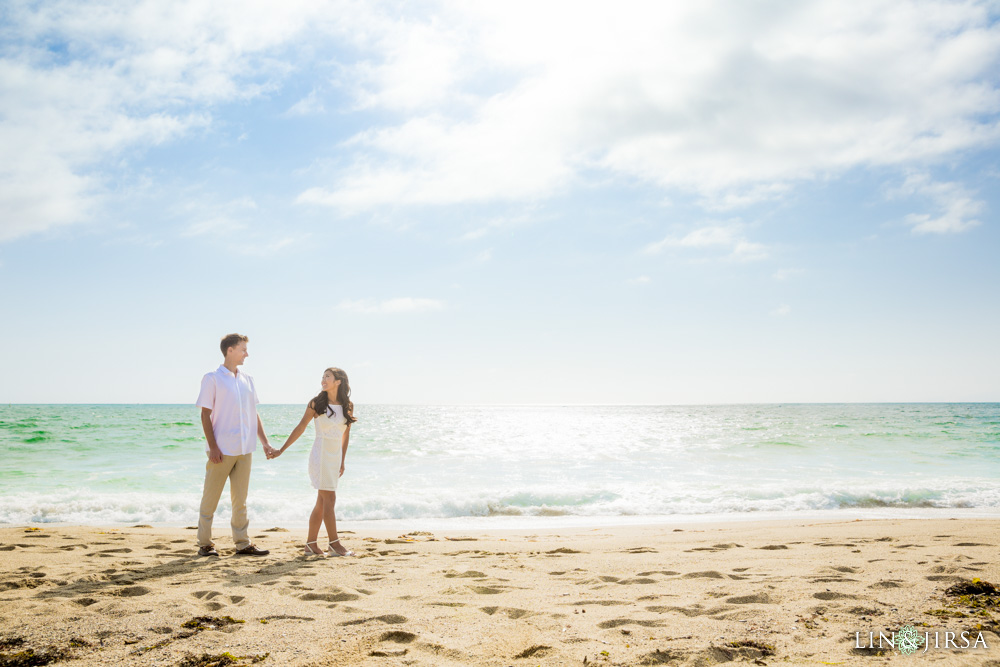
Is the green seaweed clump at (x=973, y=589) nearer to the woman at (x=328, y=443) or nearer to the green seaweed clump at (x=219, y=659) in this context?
the green seaweed clump at (x=219, y=659)

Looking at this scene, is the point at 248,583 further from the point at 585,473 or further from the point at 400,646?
the point at 585,473

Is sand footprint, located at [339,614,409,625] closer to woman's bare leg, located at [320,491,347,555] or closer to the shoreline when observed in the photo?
woman's bare leg, located at [320,491,347,555]

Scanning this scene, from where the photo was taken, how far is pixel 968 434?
2584 centimetres

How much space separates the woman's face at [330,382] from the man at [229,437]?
780mm

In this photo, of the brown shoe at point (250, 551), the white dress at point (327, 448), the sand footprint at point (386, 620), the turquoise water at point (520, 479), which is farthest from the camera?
the turquoise water at point (520, 479)

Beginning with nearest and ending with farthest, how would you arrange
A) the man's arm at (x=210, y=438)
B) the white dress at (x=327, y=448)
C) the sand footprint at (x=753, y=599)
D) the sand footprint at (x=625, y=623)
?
the sand footprint at (x=625, y=623), the sand footprint at (x=753, y=599), the man's arm at (x=210, y=438), the white dress at (x=327, y=448)

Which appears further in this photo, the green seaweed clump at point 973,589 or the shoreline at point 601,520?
the shoreline at point 601,520

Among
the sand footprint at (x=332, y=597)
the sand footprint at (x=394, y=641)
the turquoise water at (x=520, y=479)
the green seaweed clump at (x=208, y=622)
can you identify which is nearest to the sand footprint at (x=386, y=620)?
the sand footprint at (x=394, y=641)

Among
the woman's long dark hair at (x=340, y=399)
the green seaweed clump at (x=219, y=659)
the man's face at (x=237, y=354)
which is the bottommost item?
the green seaweed clump at (x=219, y=659)

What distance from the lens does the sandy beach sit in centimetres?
298

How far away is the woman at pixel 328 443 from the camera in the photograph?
5887 millimetres

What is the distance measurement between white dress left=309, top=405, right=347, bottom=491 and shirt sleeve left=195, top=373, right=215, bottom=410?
3.49 feet

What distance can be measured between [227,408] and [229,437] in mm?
302

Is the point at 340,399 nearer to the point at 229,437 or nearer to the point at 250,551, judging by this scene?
the point at 229,437
